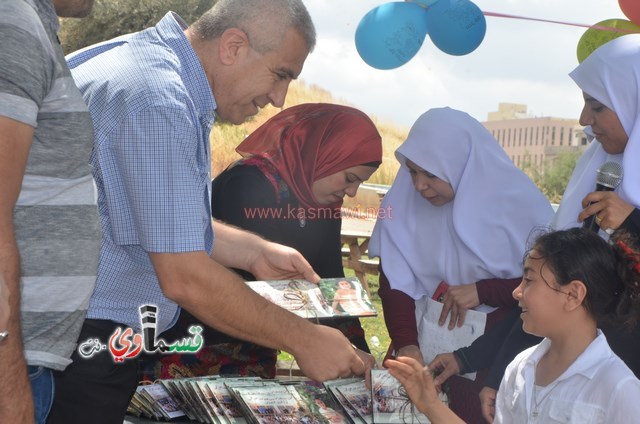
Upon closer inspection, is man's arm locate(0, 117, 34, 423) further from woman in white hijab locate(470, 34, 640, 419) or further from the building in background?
the building in background

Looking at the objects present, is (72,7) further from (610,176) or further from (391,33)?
(391,33)

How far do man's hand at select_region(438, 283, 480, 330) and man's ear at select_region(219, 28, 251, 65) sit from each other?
149 cm

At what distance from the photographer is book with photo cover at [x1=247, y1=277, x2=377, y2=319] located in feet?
8.41

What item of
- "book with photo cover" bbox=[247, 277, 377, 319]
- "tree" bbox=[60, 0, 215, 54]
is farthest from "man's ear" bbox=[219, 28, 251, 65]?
"tree" bbox=[60, 0, 215, 54]

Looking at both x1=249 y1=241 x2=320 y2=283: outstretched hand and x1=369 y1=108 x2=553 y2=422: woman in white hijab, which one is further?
x1=369 y1=108 x2=553 y2=422: woman in white hijab

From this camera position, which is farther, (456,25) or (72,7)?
(456,25)

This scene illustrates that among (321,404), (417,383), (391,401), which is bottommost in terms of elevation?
(321,404)

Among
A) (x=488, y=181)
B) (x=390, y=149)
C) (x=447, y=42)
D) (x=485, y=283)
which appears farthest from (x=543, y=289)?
(x=390, y=149)

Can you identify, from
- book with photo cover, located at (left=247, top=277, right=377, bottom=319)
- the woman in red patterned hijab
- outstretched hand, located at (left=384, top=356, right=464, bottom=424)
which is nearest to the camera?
outstretched hand, located at (left=384, top=356, right=464, bottom=424)

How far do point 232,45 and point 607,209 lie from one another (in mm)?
1404

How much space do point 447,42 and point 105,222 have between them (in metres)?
2.98

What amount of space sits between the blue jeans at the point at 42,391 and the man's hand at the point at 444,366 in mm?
1629

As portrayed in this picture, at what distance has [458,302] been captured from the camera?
3270mm

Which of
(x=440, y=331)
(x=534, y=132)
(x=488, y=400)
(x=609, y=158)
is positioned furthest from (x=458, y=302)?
(x=534, y=132)
